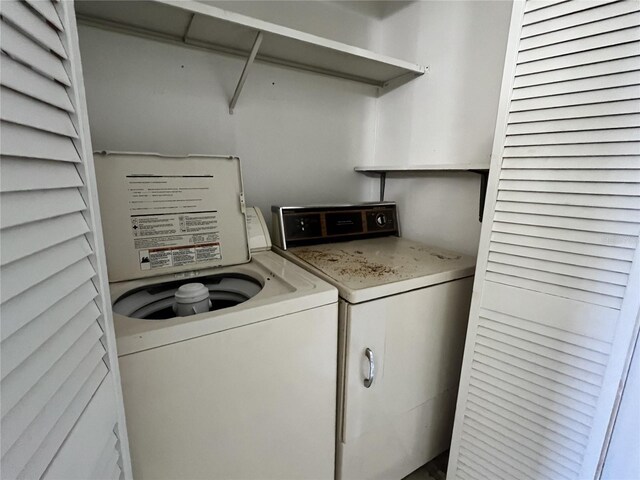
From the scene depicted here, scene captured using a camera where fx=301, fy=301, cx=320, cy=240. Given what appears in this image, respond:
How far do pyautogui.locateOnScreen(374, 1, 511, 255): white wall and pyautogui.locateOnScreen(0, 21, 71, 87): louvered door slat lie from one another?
61.8 inches

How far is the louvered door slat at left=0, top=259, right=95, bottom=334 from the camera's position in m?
0.39

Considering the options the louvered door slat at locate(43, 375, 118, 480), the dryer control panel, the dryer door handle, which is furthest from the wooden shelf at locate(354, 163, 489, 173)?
the louvered door slat at locate(43, 375, 118, 480)

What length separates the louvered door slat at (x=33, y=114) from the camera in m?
0.39

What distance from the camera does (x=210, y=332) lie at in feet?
2.80

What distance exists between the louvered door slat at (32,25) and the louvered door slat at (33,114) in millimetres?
87

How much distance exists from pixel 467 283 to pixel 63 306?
138cm

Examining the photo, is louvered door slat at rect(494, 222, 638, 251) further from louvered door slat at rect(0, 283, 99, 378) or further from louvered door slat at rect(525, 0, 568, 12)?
louvered door slat at rect(0, 283, 99, 378)

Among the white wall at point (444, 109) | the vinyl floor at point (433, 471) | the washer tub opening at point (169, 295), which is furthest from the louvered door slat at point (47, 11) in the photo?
the vinyl floor at point (433, 471)

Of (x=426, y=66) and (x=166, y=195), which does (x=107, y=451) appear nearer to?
(x=166, y=195)

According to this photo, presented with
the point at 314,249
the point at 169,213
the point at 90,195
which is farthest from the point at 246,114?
the point at 90,195

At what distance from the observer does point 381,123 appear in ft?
6.82

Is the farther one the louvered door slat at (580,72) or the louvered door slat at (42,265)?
the louvered door slat at (580,72)

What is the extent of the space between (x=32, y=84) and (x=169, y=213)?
895 millimetres

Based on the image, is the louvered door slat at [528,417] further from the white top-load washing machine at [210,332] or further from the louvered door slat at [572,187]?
the louvered door slat at [572,187]
